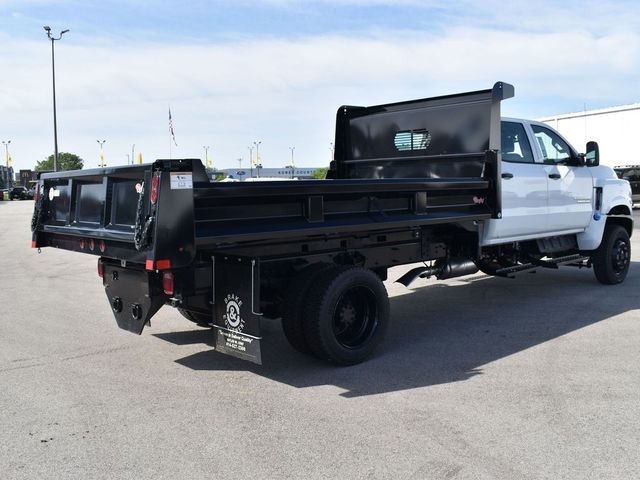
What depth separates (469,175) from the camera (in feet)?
23.4

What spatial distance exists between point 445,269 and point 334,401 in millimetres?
2716

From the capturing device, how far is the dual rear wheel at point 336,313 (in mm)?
5145

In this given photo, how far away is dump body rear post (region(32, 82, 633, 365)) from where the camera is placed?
457 centimetres

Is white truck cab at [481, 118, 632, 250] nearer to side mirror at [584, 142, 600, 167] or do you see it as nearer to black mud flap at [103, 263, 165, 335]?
side mirror at [584, 142, 600, 167]

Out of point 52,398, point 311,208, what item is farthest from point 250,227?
point 52,398

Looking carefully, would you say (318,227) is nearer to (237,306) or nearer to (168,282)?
(237,306)

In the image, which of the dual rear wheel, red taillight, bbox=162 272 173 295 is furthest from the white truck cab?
red taillight, bbox=162 272 173 295

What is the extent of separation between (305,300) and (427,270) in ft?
6.66

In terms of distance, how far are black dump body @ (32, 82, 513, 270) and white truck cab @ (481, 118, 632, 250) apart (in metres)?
0.52

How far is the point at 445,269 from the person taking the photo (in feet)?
22.6

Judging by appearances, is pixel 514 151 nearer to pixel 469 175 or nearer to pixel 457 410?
pixel 469 175

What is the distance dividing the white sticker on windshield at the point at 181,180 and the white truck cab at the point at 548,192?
381cm

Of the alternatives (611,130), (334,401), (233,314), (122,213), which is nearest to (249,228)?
(233,314)

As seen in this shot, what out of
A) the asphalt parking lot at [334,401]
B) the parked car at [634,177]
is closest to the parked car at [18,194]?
the parked car at [634,177]
